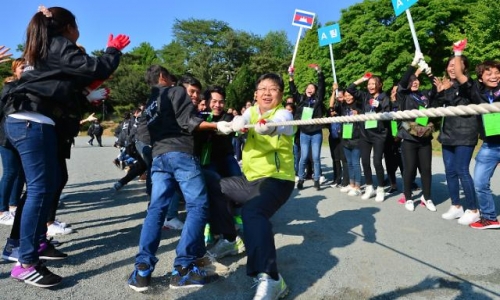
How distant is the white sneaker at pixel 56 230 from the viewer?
167 inches

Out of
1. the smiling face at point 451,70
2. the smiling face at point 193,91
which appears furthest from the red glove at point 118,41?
the smiling face at point 451,70

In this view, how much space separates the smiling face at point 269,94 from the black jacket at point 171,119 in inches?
27.6

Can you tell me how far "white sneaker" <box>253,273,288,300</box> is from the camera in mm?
2646

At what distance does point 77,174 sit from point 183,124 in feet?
25.5

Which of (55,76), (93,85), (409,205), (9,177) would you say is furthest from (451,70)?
(9,177)

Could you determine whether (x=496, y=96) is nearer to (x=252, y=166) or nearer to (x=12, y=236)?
(x=252, y=166)

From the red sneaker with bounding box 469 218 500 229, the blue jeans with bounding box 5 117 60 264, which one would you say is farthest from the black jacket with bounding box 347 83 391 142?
the blue jeans with bounding box 5 117 60 264

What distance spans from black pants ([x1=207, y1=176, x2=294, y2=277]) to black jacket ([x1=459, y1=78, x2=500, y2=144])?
2649mm

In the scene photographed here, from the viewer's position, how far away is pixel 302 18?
8.78m

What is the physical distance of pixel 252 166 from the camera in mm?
3426

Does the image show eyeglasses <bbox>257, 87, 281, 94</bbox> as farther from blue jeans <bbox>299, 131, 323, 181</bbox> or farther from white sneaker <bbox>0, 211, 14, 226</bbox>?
blue jeans <bbox>299, 131, 323, 181</bbox>

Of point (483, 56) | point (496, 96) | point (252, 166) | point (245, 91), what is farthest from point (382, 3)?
point (252, 166)

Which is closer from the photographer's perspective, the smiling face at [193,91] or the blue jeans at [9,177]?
the smiling face at [193,91]

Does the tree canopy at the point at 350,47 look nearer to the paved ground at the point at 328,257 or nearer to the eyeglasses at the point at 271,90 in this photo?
the paved ground at the point at 328,257
